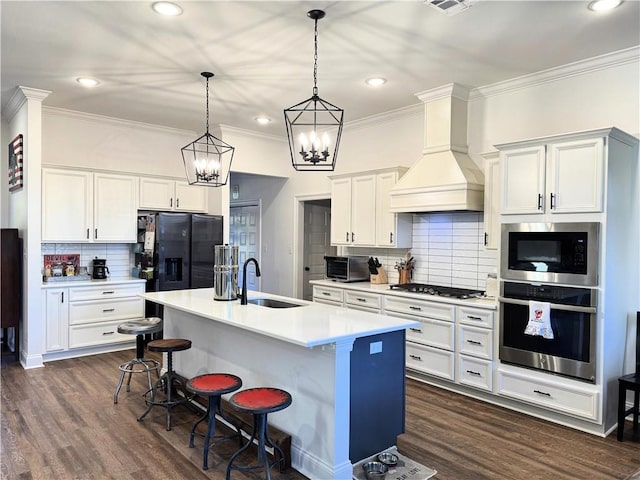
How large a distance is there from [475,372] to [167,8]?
3.72m

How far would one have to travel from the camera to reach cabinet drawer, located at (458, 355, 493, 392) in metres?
3.89

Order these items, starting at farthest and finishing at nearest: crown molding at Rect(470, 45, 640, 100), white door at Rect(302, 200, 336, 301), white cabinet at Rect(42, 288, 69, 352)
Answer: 1. white door at Rect(302, 200, 336, 301)
2. white cabinet at Rect(42, 288, 69, 352)
3. crown molding at Rect(470, 45, 640, 100)

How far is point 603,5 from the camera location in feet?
9.37

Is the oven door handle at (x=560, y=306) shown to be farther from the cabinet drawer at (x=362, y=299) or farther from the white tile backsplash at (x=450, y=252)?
the cabinet drawer at (x=362, y=299)

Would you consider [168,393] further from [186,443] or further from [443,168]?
[443,168]

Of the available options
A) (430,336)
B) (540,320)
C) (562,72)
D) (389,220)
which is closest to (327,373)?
(540,320)

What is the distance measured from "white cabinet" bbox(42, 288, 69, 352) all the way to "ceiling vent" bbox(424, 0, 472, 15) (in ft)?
15.3

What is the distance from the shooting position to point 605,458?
9.75ft

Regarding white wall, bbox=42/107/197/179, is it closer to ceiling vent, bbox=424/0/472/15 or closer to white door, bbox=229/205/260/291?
white door, bbox=229/205/260/291

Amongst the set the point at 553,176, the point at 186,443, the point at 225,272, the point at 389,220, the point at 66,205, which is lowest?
the point at 186,443

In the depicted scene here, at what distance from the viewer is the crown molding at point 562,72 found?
358cm

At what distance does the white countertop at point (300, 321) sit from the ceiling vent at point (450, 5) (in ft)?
6.52

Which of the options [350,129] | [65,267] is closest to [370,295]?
[350,129]

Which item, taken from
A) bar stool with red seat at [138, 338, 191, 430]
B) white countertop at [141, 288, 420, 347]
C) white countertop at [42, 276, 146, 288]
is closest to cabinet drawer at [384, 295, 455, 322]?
white countertop at [141, 288, 420, 347]
